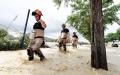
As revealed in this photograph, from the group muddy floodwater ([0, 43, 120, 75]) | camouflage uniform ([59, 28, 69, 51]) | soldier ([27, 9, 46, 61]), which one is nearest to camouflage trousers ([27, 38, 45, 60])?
soldier ([27, 9, 46, 61])

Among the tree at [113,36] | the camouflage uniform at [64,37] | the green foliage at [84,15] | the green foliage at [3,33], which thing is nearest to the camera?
the camouflage uniform at [64,37]

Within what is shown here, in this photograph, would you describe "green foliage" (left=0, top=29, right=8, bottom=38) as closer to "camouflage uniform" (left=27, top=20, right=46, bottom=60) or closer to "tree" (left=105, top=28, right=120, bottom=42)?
"camouflage uniform" (left=27, top=20, right=46, bottom=60)

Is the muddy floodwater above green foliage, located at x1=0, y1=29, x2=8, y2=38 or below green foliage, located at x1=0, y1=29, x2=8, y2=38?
below

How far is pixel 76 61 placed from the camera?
1179cm

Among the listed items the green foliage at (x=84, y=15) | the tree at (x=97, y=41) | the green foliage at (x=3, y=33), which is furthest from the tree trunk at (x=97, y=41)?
the green foliage at (x=84, y=15)

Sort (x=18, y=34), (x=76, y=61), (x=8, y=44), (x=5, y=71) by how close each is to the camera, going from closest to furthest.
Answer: (x=5, y=71)
(x=76, y=61)
(x=8, y=44)
(x=18, y=34)

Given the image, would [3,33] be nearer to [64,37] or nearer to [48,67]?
[64,37]

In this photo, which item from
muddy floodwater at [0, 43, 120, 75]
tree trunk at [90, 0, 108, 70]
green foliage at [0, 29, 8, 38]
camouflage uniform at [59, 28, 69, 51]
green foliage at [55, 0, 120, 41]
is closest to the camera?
muddy floodwater at [0, 43, 120, 75]

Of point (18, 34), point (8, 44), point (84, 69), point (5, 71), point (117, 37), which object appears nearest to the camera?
point (5, 71)

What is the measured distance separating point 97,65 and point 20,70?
2.79 metres

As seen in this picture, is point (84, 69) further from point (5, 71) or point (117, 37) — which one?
point (117, 37)

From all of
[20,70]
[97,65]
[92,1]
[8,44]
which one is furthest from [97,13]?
[8,44]

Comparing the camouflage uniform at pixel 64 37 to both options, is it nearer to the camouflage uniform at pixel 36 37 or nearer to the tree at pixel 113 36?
the camouflage uniform at pixel 36 37

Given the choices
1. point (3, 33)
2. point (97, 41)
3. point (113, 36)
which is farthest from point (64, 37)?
point (113, 36)
